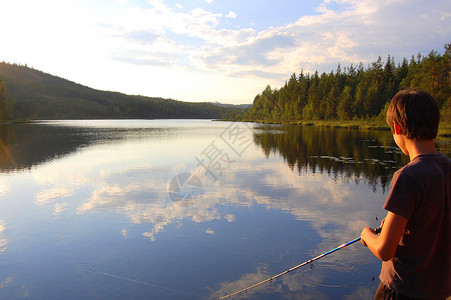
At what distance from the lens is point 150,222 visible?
388 inches

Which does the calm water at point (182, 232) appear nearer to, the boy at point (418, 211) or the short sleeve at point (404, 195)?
the boy at point (418, 211)

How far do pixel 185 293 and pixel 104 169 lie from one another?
595 inches

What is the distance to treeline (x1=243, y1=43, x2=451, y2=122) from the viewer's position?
6156 cm

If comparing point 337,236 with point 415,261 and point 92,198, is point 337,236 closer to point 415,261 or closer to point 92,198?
point 415,261

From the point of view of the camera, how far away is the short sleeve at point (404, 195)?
214 centimetres

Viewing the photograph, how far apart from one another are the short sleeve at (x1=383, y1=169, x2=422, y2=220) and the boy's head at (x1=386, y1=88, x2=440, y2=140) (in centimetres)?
37

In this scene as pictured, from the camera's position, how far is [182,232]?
9.02 metres

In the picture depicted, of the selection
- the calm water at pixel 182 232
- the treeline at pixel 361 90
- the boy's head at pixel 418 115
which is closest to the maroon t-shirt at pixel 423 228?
the boy's head at pixel 418 115

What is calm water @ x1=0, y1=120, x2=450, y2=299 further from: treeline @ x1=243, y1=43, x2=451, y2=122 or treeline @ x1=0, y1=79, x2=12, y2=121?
treeline @ x1=0, y1=79, x2=12, y2=121

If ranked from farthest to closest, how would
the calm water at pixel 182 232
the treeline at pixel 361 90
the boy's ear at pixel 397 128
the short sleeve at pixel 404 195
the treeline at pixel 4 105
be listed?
the treeline at pixel 4 105 < the treeline at pixel 361 90 < the calm water at pixel 182 232 < the boy's ear at pixel 397 128 < the short sleeve at pixel 404 195

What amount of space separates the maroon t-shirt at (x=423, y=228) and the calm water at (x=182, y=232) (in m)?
3.95

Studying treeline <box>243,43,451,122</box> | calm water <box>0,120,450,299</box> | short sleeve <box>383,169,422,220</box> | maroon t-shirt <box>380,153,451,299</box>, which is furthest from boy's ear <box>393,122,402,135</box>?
treeline <box>243,43,451,122</box>

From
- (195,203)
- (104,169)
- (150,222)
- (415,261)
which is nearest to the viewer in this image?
(415,261)

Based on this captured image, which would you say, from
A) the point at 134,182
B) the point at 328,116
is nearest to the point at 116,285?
the point at 134,182
